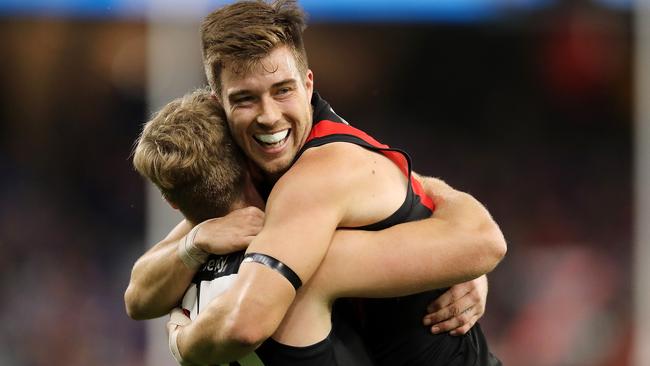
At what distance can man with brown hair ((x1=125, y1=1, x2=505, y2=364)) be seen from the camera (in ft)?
9.87

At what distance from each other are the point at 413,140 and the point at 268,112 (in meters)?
6.55

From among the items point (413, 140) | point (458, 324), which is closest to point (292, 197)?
point (458, 324)

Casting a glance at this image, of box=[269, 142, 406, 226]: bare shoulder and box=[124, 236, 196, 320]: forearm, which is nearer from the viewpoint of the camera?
box=[269, 142, 406, 226]: bare shoulder

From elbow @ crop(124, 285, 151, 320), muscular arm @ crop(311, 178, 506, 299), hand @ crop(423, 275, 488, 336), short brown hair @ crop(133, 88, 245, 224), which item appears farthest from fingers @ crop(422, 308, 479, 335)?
elbow @ crop(124, 285, 151, 320)

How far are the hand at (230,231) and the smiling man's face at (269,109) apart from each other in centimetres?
19

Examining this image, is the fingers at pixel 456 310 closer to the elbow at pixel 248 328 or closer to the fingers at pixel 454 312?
the fingers at pixel 454 312

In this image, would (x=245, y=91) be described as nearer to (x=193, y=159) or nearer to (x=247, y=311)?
(x=193, y=159)

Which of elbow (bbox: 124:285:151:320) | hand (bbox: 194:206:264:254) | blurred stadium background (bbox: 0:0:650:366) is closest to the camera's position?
hand (bbox: 194:206:264:254)

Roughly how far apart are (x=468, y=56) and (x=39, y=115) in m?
4.18

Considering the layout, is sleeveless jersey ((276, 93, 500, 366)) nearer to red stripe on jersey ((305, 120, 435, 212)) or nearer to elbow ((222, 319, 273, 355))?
red stripe on jersey ((305, 120, 435, 212))

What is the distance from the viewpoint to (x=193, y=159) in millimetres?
3262

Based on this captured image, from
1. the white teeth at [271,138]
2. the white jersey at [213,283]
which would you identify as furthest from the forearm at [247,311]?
the white teeth at [271,138]

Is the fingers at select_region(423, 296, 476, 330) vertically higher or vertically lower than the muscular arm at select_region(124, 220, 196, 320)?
lower

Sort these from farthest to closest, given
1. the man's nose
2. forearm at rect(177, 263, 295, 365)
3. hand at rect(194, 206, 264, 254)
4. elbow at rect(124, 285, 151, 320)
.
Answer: elbow at rect(124, 285, 151, 320), the man's nose, hand at rect(194, 206, 264, 254), forearm at rect(177, 263, 295, 365)
